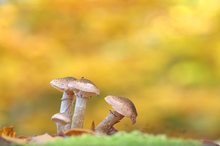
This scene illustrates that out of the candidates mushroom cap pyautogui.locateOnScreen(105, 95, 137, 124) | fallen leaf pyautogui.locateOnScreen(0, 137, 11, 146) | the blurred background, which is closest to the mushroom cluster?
mushroom cap pyautogui.locateOnScreen(105, 95, 137, 124)

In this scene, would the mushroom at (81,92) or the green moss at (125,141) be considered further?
the mushroom at (81,92)

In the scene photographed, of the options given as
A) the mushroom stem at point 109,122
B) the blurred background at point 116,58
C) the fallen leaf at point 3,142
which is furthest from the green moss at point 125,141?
the blurred background at point 116,58

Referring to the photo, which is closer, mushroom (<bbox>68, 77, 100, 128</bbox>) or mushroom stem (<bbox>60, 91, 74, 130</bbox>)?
mushroom (<bbox>68, 77, 100, 128</bbox>)

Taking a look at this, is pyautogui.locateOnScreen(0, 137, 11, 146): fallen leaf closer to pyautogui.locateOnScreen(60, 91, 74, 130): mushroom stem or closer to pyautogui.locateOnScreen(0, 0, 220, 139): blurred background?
pyautogui.locateOnScreen(60, 91, 74, 130): mushroom stem

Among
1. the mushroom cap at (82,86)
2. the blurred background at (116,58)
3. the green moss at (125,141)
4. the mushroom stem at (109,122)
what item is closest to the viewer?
the green moss at (125,141)

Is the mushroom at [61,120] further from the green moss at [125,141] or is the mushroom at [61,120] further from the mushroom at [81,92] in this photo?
the green moss at [125,141]

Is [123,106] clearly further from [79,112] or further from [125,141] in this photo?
[125,141]

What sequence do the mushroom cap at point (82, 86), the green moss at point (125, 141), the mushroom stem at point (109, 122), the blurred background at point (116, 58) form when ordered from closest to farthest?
the green moss at point (125, 141)
the mushroom cap at point (82, 86)
the mushroom stem at point (109, 122)
the blurred background at point (116, 58)
